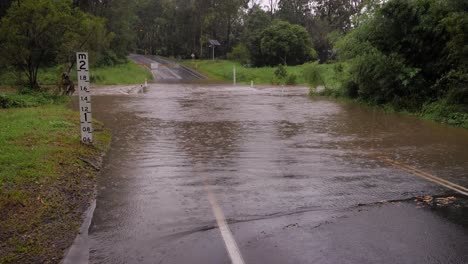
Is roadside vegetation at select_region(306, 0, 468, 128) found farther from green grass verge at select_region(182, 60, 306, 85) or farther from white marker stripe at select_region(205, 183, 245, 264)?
green grass verge at select_region(182, 60, 306, 85)

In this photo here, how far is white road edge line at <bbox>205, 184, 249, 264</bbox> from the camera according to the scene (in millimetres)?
5109

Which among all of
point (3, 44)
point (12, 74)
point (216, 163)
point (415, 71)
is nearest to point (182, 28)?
point (12, 74)

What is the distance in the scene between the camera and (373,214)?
6625mm

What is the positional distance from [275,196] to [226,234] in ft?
6.16

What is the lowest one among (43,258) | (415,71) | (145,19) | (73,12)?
(43,258)

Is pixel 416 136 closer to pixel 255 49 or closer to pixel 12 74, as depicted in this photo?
pixel 12 74

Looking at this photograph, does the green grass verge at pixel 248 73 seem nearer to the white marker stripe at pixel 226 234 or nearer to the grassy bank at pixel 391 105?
the grassy bank at pixel 391 105

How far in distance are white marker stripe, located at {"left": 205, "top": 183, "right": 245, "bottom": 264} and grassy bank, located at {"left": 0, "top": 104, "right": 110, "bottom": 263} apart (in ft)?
5.98

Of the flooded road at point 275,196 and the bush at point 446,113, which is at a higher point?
the bush at point 446,113

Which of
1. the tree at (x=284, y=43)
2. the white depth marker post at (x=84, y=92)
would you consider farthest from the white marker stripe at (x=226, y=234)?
the tree at (x=284, y=43)

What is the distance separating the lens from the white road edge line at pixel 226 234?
201 inches

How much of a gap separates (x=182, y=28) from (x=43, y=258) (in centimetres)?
9635

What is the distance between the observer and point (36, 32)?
25.1 metres

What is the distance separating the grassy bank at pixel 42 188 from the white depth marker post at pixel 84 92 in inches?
12.4
